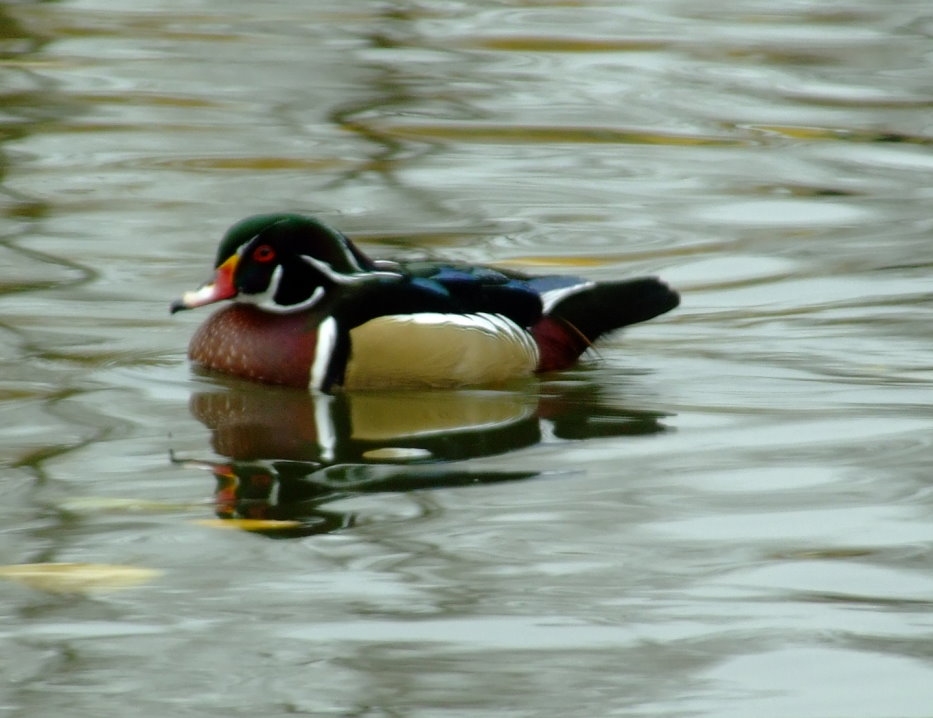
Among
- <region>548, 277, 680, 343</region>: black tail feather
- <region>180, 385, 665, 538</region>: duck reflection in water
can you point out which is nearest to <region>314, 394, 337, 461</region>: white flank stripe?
<region>180, 385, 665, 538</region>: duck reflection in water

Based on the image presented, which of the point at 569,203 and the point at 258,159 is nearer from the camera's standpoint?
the point at 569,203

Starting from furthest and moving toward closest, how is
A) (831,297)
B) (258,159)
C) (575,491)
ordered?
(258,159), (831,297), (575,491)

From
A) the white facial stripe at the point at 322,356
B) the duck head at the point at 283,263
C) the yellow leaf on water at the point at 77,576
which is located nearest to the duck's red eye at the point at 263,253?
the duck head at the point at 283,263

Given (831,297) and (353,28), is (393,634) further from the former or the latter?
(353,28)

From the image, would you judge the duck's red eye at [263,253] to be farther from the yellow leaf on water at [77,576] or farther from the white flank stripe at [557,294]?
the yellow leaf on water at [77,576]

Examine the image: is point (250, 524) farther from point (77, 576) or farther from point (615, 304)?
point (615, 304)

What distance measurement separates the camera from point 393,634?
4.48 meters

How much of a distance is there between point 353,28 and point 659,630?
36.7 feet

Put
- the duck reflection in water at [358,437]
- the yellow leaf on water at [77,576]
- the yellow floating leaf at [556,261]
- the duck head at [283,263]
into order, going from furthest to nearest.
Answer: the yellow floating leaf at [556,261] → the duck head at [283,263] → the duck reflection in water at [358,437] → the yellow leaf on water at [77,576]

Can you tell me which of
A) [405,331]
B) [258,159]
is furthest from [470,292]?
[258,159]

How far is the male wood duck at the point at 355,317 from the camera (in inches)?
272

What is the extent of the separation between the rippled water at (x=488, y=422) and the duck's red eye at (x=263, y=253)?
1.52 ft

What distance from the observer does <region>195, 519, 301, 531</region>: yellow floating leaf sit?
526 cm

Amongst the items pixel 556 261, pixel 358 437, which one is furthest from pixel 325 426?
pixel 556 261
